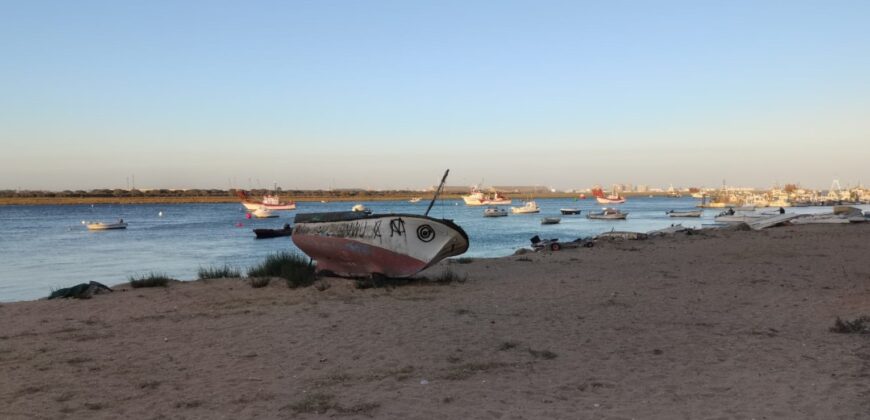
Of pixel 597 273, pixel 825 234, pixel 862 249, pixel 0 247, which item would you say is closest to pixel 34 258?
pixel 0 247

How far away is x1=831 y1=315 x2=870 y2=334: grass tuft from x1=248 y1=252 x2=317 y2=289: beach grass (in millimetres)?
9053

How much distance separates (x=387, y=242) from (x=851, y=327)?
782cm

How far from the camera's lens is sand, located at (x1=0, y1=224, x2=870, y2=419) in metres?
5.41

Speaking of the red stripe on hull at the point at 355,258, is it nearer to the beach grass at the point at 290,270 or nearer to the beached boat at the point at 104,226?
the beach grass at the point at 290,270

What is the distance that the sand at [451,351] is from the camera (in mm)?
5414

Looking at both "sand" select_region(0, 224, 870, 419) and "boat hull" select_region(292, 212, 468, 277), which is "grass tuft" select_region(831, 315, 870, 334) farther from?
"boat hull" select_region(292, 212, 468, 277)

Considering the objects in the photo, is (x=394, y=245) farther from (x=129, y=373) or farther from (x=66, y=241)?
(x=66, y=241)

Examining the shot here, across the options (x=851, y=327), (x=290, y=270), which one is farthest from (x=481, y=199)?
(x=851, y=327)

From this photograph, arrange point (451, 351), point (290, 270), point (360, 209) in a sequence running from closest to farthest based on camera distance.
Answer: point (451, 351)
point (290, 270)
point (360, 209)

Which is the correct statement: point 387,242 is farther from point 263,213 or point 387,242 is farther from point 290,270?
point 263,213

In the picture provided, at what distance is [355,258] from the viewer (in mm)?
13219

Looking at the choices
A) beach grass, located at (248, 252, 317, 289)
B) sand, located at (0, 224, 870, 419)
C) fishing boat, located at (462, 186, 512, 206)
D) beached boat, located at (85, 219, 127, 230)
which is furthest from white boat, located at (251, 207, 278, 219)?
sand, located at (0, 224, 870, 419)

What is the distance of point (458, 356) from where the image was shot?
7.17 metres

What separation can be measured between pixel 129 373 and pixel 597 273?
427 inches
